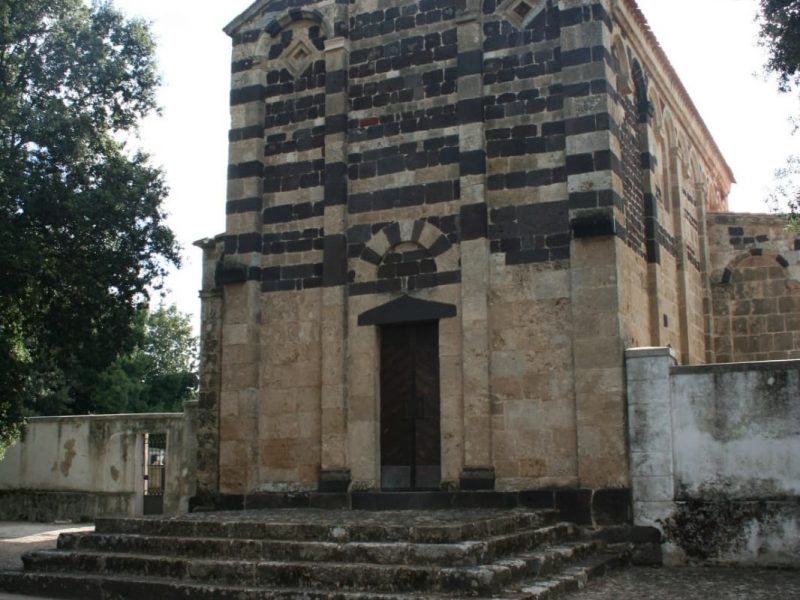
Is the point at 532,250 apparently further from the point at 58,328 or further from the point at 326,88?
the point at 58,328

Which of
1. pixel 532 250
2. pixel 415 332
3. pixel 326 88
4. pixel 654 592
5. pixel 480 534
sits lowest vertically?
pixel 654 592

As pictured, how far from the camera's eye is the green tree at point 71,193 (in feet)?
54.1

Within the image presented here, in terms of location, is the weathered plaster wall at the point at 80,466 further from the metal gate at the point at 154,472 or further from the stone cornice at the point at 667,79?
the stone cornice at the point at 667,79

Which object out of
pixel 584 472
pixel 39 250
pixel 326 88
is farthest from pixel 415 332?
pixel 39 250

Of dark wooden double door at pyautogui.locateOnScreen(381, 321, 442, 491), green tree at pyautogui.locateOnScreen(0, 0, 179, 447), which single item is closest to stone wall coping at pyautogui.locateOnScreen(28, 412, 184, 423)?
green tree at pyautogui.locateOnScreen(0, 0, 179, 447)

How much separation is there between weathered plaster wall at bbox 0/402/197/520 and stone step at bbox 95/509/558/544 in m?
10.7

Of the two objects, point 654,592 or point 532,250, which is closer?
point 654,592

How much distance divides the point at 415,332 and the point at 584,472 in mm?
3112

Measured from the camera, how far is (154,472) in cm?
2534

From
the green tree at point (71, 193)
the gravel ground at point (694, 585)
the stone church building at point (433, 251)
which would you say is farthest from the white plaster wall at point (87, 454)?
the gravel ground at point (694, 585)

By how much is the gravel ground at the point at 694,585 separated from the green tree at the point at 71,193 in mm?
10756

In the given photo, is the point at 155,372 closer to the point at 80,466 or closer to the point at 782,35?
the point at 80,466

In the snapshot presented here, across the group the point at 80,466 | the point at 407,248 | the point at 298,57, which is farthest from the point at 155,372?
the point at 407,248

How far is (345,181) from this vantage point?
1397 cm
